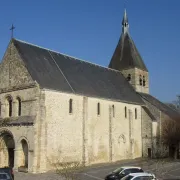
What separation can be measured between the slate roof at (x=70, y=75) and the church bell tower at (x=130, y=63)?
3331 millimetres

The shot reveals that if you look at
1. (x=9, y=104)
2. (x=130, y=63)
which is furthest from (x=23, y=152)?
(x=130, y=63)

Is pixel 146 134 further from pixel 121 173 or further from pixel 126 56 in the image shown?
pixel 121 173

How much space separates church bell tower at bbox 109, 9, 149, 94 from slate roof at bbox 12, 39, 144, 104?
3.33 m

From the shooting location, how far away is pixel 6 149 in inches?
1081

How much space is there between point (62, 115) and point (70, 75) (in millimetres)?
5293

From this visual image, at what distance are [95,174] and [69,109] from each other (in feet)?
22.8

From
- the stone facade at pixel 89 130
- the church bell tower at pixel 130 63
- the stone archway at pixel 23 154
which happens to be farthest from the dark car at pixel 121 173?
the church bell tower at pixel 130 63

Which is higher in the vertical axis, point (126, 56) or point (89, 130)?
point (126, 56)

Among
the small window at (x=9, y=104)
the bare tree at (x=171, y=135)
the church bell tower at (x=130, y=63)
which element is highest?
the church bell tower at (x=130, y=63)

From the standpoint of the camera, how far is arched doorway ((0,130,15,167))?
2702 centimetres

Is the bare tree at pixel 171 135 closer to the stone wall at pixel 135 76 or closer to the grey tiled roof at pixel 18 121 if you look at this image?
the stone wall at pixel 135 76

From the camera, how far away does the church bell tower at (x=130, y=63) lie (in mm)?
42219

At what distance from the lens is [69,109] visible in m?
27.8

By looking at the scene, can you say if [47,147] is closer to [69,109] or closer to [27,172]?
[27,172]
